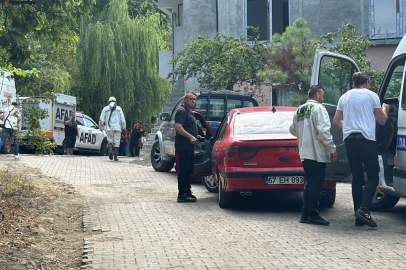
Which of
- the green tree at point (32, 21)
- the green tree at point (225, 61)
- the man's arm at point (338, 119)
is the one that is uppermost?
the green tree at point (225, 61)

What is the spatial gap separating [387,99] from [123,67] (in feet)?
94.8

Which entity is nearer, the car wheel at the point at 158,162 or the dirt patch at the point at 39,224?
the dirt patch at the point at 39,224

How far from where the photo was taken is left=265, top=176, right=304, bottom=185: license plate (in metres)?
10.2

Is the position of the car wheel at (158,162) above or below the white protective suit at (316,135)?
below

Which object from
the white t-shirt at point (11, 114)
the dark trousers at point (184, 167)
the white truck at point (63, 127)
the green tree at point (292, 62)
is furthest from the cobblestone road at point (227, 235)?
the white truck at point (63, 127)

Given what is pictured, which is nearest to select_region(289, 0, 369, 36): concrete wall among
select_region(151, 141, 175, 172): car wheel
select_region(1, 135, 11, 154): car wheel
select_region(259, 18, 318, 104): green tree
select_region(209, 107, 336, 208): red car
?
select_region(259, 18, 318, 104): green tree

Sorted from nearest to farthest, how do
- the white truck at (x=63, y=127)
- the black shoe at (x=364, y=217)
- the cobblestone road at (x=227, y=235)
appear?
the cobblestone road at (x=227, y=235)
the black shoe at (x=364, y=217)
the white truck at (x=63, y=127)

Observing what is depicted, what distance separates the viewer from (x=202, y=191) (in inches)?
530

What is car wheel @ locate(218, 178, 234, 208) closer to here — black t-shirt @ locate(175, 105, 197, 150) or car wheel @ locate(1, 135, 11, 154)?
black t-shirt @ locate(175, 105, 197, 150)

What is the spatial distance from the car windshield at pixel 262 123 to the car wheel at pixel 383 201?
166 cm

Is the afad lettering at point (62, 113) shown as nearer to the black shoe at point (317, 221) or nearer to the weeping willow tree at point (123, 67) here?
the weeping willow tree at point (123, 67)

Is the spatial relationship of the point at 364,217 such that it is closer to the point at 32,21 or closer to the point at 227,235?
the point at 227,235

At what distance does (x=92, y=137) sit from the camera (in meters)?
30.4

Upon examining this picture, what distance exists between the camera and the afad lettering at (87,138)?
97.5ft
